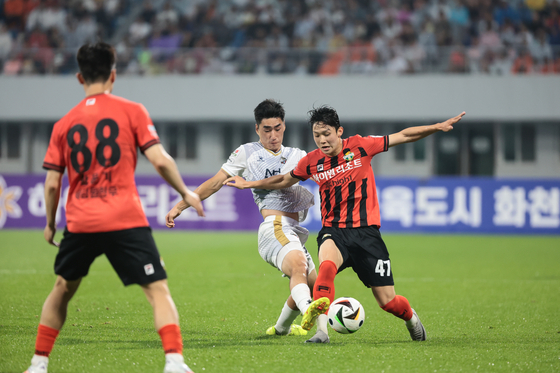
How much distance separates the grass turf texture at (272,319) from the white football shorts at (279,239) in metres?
0.69

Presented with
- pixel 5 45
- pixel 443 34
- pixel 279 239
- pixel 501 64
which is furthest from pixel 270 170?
pixel 5 45

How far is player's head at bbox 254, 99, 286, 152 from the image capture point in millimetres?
5707

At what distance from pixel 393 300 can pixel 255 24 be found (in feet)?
60.8

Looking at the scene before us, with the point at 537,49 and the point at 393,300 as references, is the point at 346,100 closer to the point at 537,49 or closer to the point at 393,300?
the point at 537,49

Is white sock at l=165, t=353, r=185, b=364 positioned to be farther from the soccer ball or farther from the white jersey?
the white jersey

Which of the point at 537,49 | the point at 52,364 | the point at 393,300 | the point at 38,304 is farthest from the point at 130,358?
the point at 537,49

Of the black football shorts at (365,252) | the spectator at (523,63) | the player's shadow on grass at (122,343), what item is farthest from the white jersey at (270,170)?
the spectator at (523,63)

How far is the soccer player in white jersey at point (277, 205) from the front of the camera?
17.7 ft

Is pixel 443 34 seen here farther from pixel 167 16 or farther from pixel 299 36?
pixel 167 16

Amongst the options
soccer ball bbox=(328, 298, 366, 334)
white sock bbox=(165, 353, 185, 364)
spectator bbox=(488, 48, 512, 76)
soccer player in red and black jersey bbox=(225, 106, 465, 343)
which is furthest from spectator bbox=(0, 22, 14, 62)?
white sock bbox=(165, 353, 185, 364)

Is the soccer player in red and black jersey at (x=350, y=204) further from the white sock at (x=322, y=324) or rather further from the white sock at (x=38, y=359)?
the white sock at (x=38, y=359)

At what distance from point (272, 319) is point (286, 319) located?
95 centimetres

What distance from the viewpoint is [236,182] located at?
5.60 m

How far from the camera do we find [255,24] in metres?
22.4
